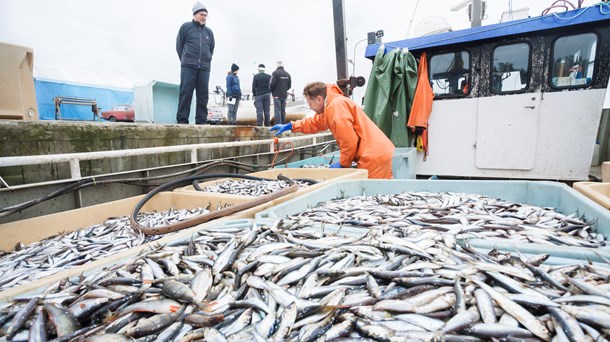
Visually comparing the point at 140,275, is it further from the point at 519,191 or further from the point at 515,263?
the point at 519,191

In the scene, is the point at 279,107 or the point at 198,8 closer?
the point at 198,8

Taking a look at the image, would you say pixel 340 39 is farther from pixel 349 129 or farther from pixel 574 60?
pixel 574 60

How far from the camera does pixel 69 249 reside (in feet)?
8.23

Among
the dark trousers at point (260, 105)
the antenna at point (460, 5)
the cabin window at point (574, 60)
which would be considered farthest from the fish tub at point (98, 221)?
the antenna at point (460, 5)

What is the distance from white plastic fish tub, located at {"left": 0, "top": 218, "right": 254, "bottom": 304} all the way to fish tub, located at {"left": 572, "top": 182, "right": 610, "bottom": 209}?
3201 mm

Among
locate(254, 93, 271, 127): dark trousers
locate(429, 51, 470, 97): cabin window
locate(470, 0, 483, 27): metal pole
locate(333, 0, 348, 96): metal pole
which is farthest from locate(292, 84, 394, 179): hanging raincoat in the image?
locate(254, 93, 271, 127): dark trousers

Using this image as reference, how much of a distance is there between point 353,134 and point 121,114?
18119 mm

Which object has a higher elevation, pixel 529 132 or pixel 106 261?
pixel 529 132

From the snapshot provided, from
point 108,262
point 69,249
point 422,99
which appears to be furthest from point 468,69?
point 69,249

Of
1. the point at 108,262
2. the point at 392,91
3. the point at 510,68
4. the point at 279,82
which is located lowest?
the point at 108,262

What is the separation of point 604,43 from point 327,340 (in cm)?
683

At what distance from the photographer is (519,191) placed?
3684 mm

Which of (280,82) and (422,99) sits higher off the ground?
(280,82)

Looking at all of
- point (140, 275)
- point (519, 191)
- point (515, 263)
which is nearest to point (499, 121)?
point (519, 191)
